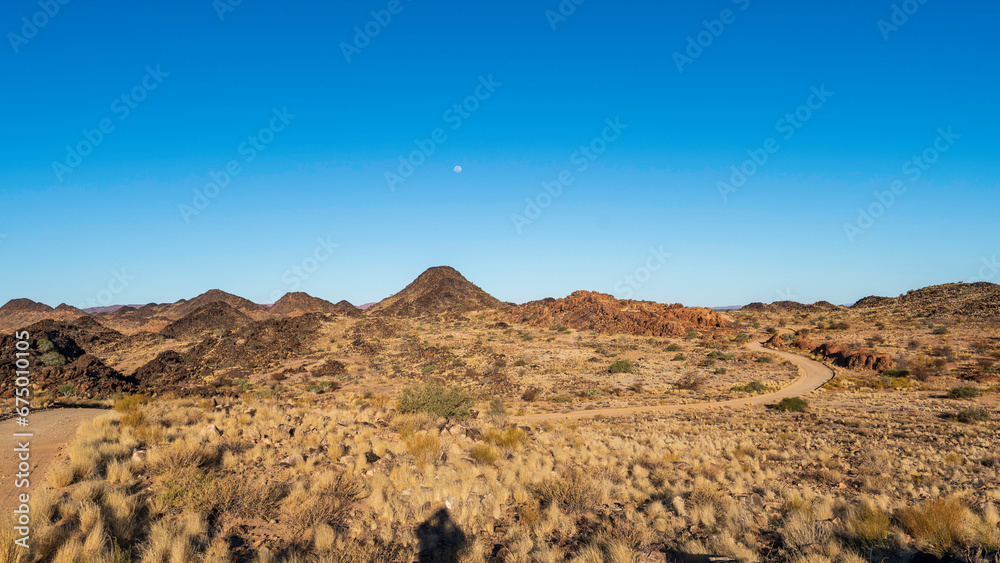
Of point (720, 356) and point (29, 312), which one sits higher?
point (29, 312)

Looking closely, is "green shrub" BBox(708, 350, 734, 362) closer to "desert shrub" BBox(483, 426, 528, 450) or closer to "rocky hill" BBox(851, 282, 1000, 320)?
"desert shrub" BBox(483, 426, 528, 450)

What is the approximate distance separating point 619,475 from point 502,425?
26.3ft

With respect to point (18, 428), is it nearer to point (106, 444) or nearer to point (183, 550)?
point (106, 444)

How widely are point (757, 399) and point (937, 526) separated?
84.3ft

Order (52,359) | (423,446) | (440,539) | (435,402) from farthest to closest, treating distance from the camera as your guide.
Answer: (52,359), (435,402), (423,446), (440,539)

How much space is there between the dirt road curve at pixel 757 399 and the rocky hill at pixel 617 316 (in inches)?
769

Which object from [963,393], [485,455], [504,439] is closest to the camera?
[485,455]

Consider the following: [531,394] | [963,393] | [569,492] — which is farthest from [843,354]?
[569,492]

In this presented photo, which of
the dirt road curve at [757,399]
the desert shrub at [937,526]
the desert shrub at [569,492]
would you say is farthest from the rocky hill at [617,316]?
the desert shrub at [937,526]

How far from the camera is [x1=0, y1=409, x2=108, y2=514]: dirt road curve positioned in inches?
297

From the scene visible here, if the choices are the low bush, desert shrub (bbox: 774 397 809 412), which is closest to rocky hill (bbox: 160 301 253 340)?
the low bush

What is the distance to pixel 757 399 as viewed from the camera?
98.1 ft

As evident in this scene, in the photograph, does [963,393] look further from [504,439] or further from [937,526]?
[504,439]

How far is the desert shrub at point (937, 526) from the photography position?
662 cm
